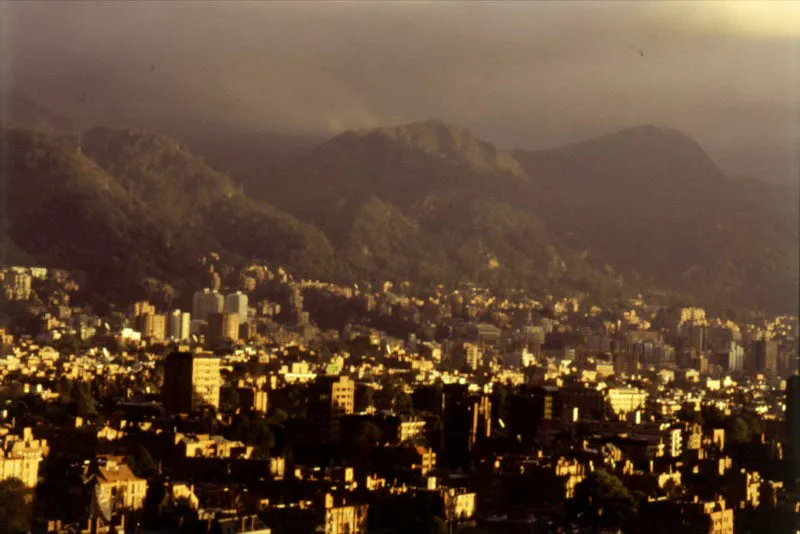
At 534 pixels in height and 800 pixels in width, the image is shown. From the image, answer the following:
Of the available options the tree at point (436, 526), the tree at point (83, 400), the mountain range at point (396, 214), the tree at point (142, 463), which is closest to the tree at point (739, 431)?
the tree at point (83, 400)

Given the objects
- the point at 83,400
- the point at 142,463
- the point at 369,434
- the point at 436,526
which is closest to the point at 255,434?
the point at 369,434

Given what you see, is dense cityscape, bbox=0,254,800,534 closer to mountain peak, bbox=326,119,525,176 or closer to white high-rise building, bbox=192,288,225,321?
white high-rise building, bbox=192,288,225,321

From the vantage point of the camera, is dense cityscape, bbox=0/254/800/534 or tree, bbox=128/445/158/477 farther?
tree, bbox=128/445/158/477

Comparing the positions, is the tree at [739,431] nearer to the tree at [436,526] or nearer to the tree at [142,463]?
the tree at [142,463]

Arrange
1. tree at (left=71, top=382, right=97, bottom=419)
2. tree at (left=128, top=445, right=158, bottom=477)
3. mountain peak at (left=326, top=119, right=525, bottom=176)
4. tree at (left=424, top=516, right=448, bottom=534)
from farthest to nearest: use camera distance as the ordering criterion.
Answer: mountain peak at (left=326, top=119, right=525, bottom=176)
tree at (left=71, top=382, right=97, bottom=419)
tree at (left=128, top=445, right=158, bottom=477)
tree at (left=424, top=516, right=448, bottom=534)

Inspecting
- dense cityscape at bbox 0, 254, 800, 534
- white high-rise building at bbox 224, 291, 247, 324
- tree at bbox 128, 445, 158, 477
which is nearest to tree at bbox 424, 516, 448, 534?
dense cityscape at bbox 0, 254, 800, 534

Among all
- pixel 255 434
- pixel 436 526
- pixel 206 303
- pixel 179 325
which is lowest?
pixel 436 526

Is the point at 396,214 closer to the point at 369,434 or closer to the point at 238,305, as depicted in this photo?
the point at 238,305
